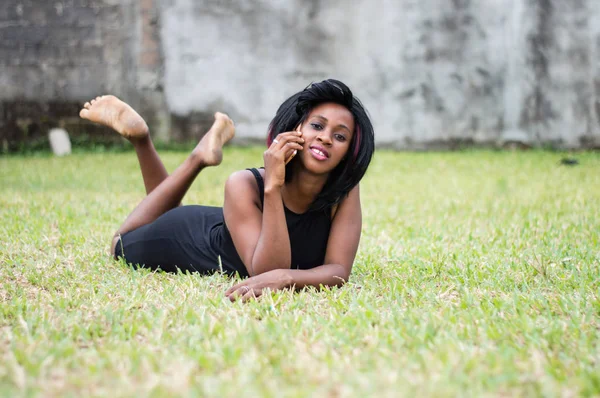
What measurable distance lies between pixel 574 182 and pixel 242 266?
198 inches

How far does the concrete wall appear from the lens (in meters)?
9.35

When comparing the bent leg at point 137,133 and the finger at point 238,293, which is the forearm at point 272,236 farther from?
the bent leg at point 137,133

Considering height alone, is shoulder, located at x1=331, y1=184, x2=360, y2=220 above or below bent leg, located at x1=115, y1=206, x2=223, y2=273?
above

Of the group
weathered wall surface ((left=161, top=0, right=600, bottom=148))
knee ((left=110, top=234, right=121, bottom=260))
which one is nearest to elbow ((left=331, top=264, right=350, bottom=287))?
knee ((left=110, top=234, right=121, bottom=260))

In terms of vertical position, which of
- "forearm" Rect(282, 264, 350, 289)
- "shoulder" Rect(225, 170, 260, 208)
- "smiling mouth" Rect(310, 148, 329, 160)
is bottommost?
"forearm" Rect(282, 264, 350, 289)

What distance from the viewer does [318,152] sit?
2.90 metres

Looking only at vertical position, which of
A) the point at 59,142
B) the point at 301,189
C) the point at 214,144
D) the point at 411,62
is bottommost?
the point at 59,142

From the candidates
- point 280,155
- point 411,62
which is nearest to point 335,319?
point 280,155

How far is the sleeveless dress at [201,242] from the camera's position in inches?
123

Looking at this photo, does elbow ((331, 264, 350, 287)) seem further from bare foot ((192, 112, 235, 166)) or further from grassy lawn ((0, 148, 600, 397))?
bare foot ((192, 112, 235, 166))

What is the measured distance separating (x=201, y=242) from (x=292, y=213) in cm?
55

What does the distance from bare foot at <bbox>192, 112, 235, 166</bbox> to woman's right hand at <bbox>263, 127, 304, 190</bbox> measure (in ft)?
3.05

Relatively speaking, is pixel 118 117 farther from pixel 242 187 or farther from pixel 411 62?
pixel 411 62

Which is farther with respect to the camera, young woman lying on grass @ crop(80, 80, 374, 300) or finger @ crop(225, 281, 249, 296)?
young woman lying on grass @ crop(80, 80, 374, 300)
